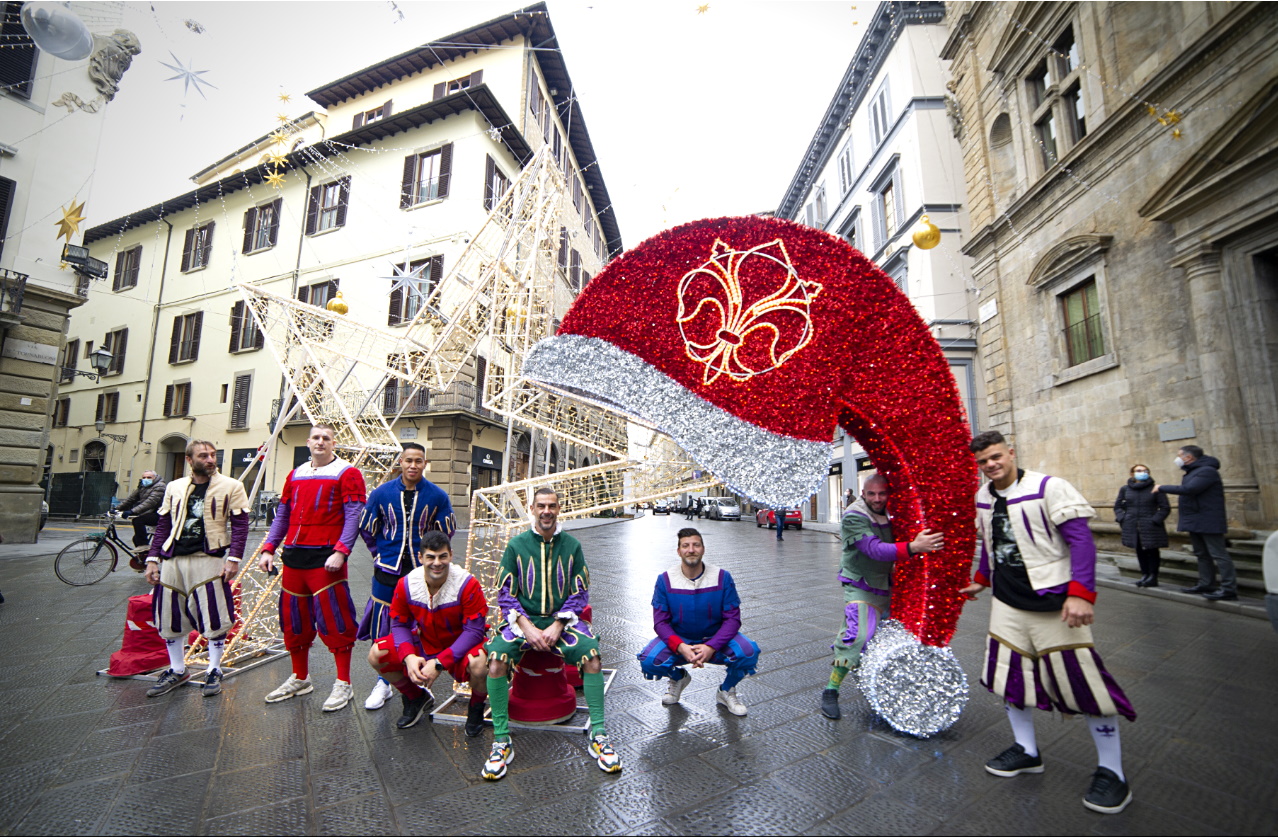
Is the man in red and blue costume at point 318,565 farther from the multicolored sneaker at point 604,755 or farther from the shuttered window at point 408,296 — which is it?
the shuttered window at point 408,296

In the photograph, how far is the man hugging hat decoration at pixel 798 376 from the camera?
115 inches

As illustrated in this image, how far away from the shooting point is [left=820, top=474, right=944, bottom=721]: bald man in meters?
3.40

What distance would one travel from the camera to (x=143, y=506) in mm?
6801

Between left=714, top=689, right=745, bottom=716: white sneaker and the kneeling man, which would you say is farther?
left=714, top=689, right=745, bottom=716: white sneaker

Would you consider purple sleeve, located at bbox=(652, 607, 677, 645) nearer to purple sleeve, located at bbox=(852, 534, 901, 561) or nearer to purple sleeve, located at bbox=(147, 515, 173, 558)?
purple sleeve, located at bbox=(852, 534, 901, 561)

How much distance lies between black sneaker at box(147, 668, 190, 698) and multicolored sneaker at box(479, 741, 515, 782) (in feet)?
8.55

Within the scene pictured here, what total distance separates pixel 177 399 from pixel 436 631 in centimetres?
2625

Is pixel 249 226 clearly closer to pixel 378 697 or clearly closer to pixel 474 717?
pixel 378 697

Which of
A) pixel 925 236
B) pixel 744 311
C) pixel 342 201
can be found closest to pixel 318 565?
pixel 744 311

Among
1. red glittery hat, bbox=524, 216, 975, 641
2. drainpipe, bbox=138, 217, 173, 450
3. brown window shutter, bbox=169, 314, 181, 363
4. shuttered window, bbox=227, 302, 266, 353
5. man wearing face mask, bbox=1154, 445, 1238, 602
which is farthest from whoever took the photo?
drainpipe, bbox=138, 217, 173, 450

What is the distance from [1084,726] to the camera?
3314 mm

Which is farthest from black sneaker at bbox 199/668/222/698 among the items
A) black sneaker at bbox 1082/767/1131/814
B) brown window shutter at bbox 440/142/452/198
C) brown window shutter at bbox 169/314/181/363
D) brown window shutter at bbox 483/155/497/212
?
brown window shutter at bbox 169/314/181/363

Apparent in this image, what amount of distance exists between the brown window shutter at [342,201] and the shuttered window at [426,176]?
2.33 m

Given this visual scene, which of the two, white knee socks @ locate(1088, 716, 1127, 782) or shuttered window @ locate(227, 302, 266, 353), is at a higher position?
shuttered window @ locate(227, 302, 266, 353)
